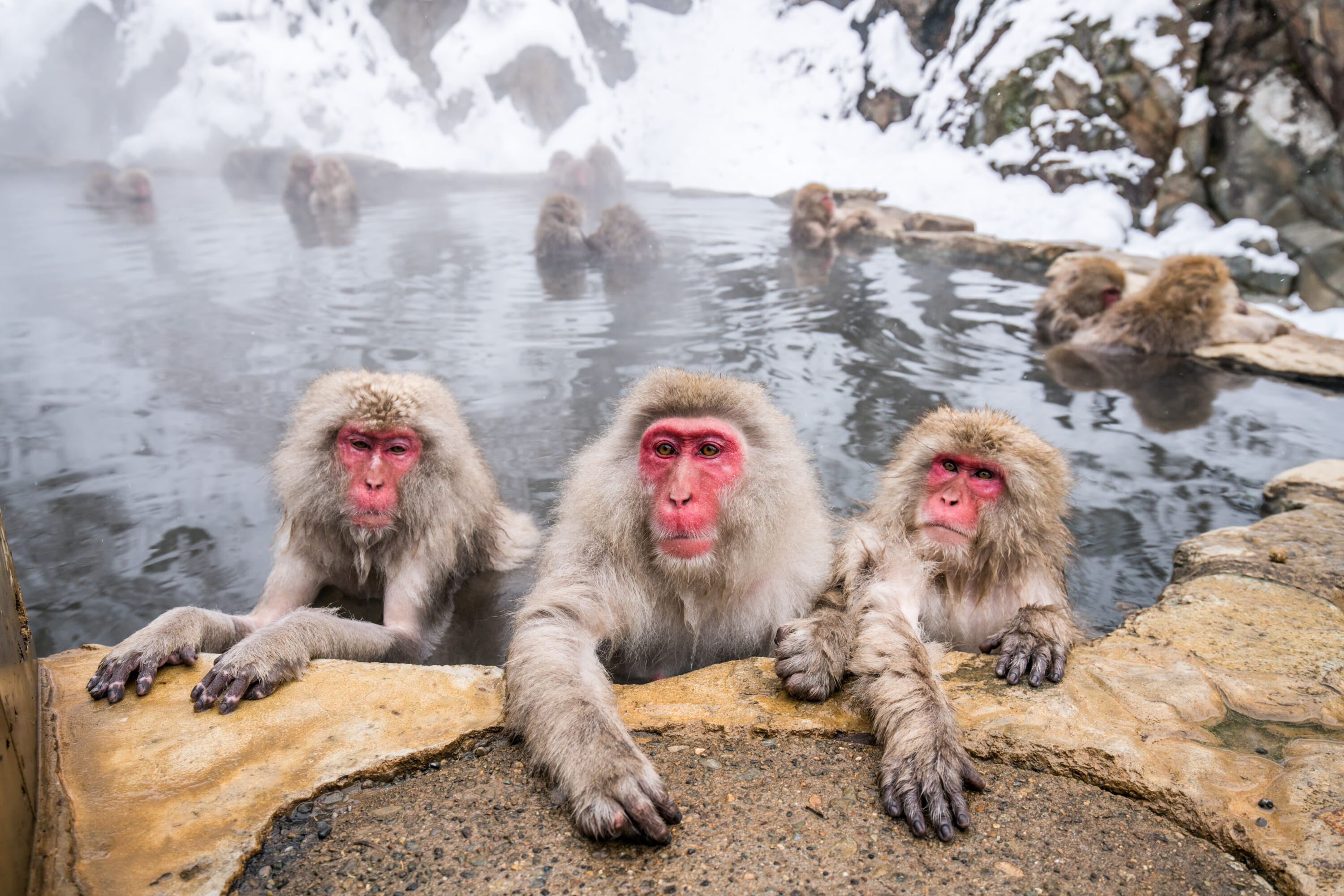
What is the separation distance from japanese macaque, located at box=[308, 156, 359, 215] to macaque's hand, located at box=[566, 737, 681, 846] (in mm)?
11668

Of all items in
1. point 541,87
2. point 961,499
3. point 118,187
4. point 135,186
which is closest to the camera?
point 961,499

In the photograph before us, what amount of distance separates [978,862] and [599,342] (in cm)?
637

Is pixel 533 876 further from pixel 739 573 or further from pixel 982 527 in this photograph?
pixel 982 527

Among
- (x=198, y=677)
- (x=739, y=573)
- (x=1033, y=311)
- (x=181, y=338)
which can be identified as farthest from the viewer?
(x=1033, y=311)

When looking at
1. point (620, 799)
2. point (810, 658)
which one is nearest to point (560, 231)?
point (810, 658)

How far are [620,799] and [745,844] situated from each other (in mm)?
290

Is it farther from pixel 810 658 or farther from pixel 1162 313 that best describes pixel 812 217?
pixel 810 658

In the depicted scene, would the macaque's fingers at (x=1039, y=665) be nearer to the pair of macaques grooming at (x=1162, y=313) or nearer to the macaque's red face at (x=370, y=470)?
the macaque's red face at (x=370, y=470)

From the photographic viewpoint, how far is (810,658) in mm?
2441

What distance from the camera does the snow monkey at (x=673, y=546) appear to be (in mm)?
2473

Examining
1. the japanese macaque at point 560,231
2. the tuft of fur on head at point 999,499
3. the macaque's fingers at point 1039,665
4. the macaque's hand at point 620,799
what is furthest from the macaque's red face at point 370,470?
the japanese macaque at point 560,231

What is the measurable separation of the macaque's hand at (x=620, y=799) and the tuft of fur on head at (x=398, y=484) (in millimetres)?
1558

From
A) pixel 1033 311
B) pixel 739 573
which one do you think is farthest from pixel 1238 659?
pixel 1033 311

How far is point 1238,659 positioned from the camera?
255cm
